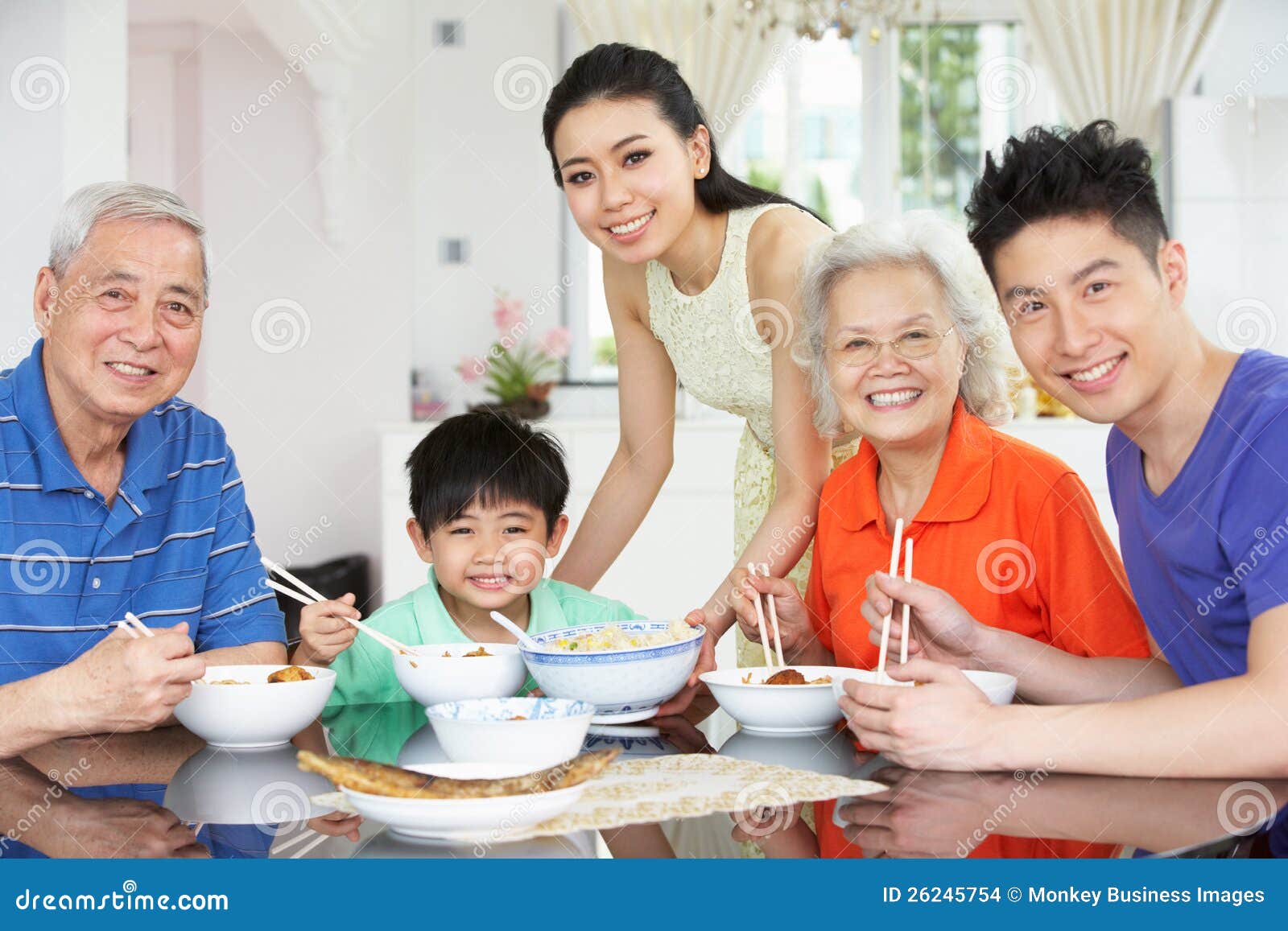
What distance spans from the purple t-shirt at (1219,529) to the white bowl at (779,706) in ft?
1.34

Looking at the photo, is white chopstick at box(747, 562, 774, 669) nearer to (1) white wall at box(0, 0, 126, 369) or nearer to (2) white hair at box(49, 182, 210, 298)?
(2) white hair at box(49, 182, 210, 298)

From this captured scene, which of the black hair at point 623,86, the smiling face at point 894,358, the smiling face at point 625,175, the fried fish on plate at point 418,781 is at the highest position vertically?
the black hair at point 623,86

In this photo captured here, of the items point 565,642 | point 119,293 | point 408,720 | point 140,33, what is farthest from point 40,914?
point 140,33

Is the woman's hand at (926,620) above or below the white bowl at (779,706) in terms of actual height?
above

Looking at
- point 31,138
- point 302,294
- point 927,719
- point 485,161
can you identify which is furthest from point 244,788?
point 485,161

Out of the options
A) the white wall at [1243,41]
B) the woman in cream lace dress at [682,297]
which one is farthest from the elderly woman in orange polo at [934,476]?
the white wall at [1243,41]

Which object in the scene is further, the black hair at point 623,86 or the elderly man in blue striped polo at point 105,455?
the black hair at point 623,86

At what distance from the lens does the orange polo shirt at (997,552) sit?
1.56 metres

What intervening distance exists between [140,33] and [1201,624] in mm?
5195

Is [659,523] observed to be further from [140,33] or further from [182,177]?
[140,33]

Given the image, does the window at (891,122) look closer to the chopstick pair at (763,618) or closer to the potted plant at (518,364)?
the potted plant at (518,364)

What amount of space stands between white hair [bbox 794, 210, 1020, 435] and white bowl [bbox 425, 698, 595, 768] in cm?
83

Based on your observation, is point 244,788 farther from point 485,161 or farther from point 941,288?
point 485,161

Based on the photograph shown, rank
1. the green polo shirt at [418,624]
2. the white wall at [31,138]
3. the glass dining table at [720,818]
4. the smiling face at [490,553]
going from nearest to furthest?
the glass dining table at [720,818] → the green polo shirt at [418,624] → the smiling face at [490,553] → the white wall at [31,138]
